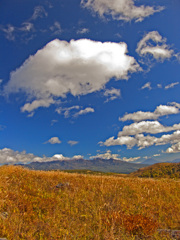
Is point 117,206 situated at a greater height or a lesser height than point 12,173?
lesser

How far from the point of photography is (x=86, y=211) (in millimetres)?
7566

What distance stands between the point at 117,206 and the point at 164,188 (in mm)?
5000

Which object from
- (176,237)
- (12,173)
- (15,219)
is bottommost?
(176,237)

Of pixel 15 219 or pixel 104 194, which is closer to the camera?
pixel 15 219

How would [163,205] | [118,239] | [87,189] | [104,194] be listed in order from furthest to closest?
1. [87,189]
2. [104,194]
3. [163,205]
4. [118,239]

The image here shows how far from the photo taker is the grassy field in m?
5.64

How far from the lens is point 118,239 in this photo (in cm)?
502

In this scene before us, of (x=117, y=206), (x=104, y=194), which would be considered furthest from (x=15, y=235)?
(x=104, y=194)

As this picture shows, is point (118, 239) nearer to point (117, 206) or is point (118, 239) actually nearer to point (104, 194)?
point (117, 206)

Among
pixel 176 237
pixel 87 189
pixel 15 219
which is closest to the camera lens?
pixel 176 237

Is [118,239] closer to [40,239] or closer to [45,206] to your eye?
[40,239]

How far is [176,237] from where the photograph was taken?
5363 millimetres

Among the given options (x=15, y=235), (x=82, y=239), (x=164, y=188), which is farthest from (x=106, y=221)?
(x=164, y=188)

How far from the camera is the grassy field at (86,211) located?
5.64 meters
